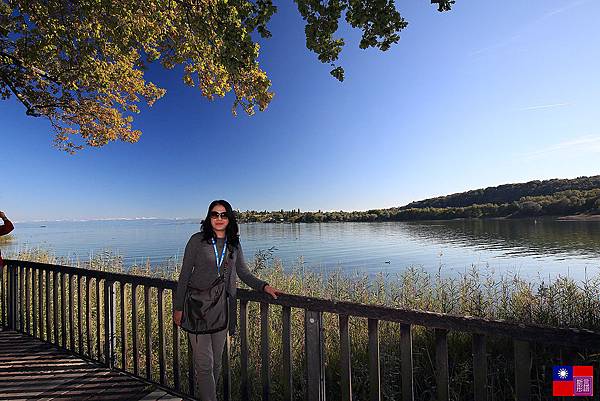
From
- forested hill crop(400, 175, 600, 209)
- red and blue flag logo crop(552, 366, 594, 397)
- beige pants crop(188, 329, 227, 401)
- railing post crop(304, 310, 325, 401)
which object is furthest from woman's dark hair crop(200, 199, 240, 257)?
forested hill crop(400, 175, 600, 209)

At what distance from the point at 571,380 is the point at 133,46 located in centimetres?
826

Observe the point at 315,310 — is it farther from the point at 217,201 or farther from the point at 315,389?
the point at 217,201

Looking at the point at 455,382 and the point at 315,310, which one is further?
the point at 455,382

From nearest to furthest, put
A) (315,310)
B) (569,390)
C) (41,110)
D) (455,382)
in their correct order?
(569,390) < (315,310) < (455,382) < (41,110)

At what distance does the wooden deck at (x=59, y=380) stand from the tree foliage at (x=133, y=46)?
3468mm

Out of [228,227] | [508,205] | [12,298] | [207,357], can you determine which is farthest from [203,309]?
[508,205]

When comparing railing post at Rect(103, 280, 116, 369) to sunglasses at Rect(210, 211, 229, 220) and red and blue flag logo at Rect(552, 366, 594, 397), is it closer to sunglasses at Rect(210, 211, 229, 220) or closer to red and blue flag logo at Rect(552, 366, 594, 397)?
sunglasses at Rect(210, 211, 229, 220)

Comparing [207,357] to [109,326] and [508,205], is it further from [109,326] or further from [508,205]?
[508,205]

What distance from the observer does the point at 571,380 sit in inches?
81.5

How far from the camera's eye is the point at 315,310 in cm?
256

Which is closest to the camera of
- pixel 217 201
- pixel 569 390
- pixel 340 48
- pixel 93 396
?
pixel 569 390

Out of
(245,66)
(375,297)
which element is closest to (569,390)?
(245,66)

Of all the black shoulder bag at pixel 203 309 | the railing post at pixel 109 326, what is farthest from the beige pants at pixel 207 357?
the railing post at pixel 109 326

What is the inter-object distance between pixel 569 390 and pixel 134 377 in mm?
3728
